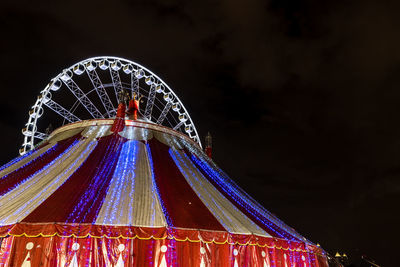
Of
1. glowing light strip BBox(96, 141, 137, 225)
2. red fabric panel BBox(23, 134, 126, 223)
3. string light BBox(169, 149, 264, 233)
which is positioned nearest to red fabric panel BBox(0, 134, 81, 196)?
red fabric panel BBox(23, 134, 126, 223)

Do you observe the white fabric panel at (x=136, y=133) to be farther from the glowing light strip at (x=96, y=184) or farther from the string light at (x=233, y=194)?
the string light at (x=233, y=194)

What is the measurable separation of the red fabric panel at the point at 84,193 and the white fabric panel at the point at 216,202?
127cm

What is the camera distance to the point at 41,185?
5.03 meters

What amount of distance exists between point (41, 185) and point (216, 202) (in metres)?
2.72

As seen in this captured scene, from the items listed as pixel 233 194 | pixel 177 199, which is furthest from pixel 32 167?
pixel 233 194

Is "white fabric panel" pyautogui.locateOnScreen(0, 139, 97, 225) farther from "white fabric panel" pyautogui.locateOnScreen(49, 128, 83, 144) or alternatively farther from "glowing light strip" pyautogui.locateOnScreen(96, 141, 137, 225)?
"glowing light strip" pyautogui.locateOnScreen(96, 141, 137, 225)

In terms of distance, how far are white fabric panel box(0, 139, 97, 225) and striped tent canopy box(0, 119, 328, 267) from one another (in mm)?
19

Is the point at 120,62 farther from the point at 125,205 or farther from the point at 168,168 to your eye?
the point at 125,205

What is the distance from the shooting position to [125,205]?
4594mm

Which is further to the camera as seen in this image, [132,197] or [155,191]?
[155,191]

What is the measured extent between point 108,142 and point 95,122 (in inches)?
33.3

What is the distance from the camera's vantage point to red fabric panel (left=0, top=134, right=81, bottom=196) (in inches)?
211

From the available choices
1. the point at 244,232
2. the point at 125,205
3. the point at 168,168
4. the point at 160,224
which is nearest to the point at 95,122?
the point at 168,168

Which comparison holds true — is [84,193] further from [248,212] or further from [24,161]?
[248,212]
